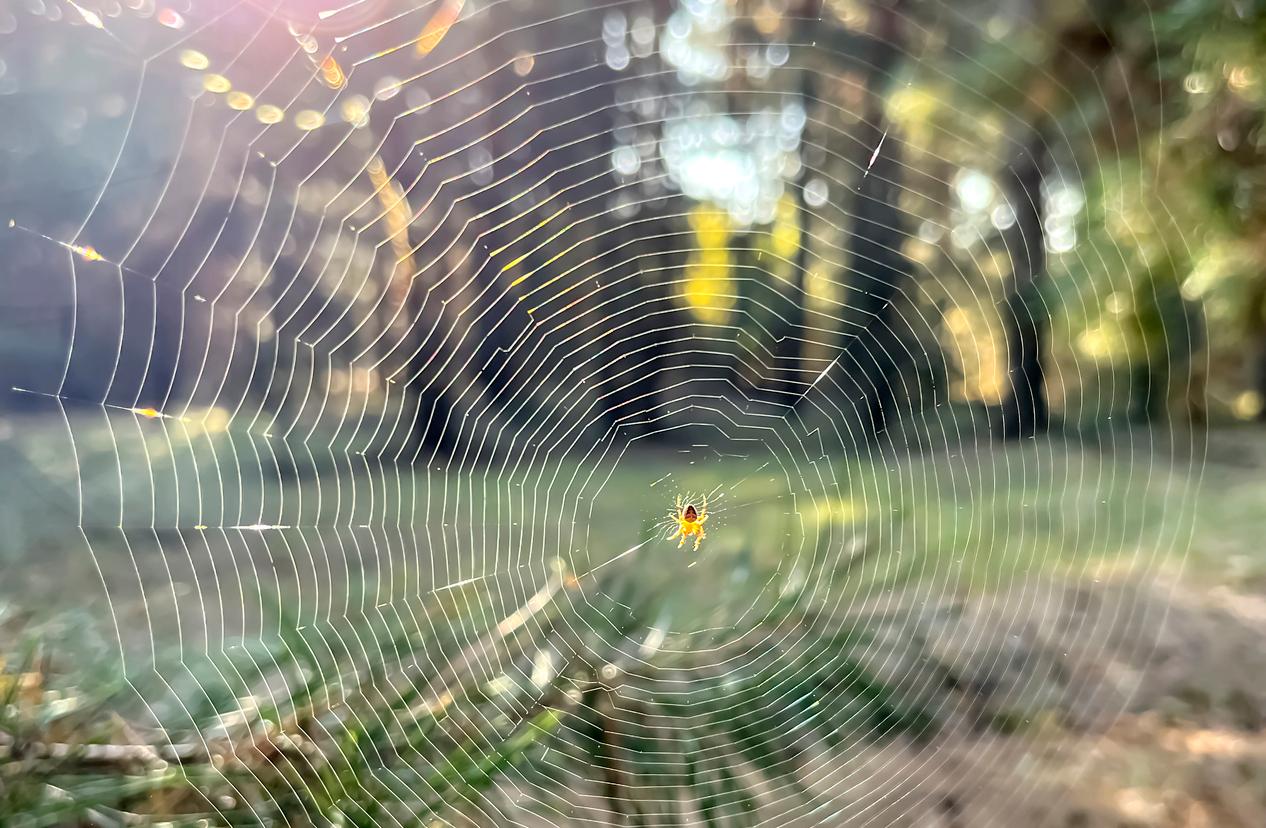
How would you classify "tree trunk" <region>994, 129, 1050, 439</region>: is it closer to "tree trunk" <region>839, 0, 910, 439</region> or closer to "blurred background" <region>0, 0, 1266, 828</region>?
"blurred background" <region>0, 0, 1266, 828</region>

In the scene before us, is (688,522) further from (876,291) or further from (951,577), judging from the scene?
(876,291)

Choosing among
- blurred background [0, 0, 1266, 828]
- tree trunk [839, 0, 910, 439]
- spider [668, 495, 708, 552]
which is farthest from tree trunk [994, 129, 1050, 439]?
spider [668, 495, 708, 552]

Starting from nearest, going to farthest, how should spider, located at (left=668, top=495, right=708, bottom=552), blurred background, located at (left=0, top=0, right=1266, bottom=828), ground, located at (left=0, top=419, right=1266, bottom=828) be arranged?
blurred background, located at (left=0, top=0, right=1266, bottom=828), ground, located at (left=0, top=419, right=1266, bottom=828), spider, located at (left=668, top=495, right=708, bottom=552)

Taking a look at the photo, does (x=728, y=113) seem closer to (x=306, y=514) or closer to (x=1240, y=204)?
(x=1240, y=204)

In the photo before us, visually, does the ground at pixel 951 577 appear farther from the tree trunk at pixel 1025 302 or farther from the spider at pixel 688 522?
the tree trunk at pixel 1025 302

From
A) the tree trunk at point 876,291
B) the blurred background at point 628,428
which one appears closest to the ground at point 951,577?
the blurred background at point 628,428

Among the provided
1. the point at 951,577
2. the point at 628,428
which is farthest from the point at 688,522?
the point at 951,577
